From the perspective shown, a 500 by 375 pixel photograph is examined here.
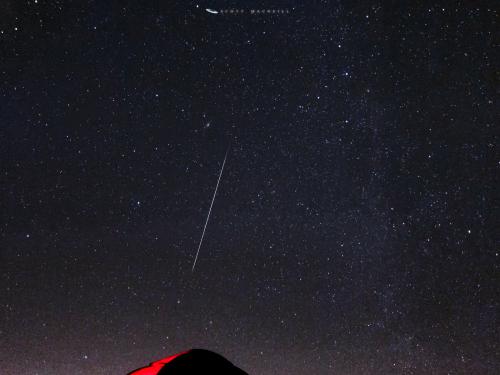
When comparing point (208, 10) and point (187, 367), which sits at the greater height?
point (208, 10)

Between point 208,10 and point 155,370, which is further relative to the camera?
point 208,10

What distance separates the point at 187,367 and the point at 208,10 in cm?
344

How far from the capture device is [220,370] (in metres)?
2.38

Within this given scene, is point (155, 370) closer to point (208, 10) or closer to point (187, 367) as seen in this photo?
point (187, 367)

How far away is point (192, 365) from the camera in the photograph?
2.38 meters

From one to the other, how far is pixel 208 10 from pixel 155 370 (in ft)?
11.3

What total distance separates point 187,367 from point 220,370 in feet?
0.39

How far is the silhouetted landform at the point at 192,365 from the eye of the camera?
2.35 meters

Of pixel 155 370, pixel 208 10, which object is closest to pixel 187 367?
pixel 155 370

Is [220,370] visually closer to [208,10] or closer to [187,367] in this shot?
[187,367]

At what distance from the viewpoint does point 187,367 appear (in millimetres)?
2373

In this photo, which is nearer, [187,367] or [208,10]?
[187,367]

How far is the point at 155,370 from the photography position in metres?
2.35

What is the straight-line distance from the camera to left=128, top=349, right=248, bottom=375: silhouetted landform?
7.72 feet
